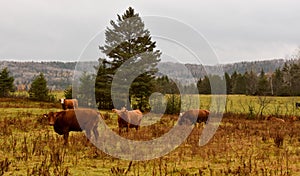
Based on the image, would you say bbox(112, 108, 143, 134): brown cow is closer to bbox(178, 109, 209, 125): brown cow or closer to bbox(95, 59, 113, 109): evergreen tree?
bbox(178, 109, 209, 125): brown cow

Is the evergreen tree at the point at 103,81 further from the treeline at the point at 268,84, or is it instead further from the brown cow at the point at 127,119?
the treeline at the point at 268,84

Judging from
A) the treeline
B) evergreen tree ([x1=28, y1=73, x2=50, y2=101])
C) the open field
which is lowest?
the open field

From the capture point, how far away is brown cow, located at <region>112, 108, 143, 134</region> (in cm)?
1609

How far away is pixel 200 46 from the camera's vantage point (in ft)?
41.7

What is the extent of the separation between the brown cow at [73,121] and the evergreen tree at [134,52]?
67.5 ft

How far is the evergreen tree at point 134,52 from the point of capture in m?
33.9

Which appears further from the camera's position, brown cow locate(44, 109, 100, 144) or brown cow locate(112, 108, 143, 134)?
brown cow locate(112, 108, 143, 134)

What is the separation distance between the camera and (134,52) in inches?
1351

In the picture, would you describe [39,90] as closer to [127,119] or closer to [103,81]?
[103,81]

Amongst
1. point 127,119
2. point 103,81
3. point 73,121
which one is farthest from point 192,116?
point 103,81

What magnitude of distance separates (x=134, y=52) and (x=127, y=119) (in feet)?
61.7

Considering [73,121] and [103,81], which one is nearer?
[73,121]

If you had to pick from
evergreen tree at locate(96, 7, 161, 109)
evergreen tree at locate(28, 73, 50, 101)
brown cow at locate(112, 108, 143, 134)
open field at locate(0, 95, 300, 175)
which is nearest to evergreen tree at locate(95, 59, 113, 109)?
evergreen tree at locate(96, 7, 161, 109)

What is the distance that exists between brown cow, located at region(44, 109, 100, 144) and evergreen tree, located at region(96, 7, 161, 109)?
2058cm
